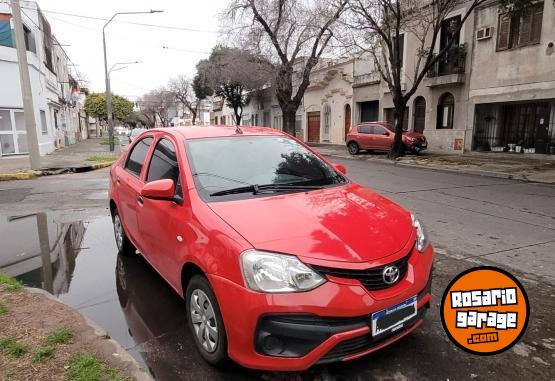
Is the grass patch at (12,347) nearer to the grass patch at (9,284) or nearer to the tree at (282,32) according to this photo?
the grass patch at (9,284)

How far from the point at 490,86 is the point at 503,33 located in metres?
2.20

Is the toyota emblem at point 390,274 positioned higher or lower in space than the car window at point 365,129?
lower

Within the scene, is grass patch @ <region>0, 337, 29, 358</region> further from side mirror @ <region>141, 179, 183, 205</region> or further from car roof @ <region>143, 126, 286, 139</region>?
car roof @ <region>143, 126, 286, 139</region>

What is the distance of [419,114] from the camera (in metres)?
22.8

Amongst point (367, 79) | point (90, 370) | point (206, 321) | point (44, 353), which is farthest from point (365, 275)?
point (367, 79)

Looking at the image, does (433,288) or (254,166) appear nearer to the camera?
(254,166)

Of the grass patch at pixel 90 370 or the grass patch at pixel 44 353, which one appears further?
the grass patch at pixel 44 353

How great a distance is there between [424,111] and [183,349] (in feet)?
71.6

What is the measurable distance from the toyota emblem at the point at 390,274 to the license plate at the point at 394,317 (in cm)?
15

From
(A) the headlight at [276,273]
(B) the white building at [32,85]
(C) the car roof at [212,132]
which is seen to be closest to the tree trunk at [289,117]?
(B) the white building at [32,85]

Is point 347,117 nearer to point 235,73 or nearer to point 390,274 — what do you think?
point 235,73

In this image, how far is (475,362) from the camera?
9.16 feet

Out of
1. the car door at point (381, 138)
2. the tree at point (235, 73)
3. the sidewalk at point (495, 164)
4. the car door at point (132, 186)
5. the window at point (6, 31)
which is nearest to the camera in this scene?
→ the car door at point (132, 186)

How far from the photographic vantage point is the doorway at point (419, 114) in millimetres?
22359
